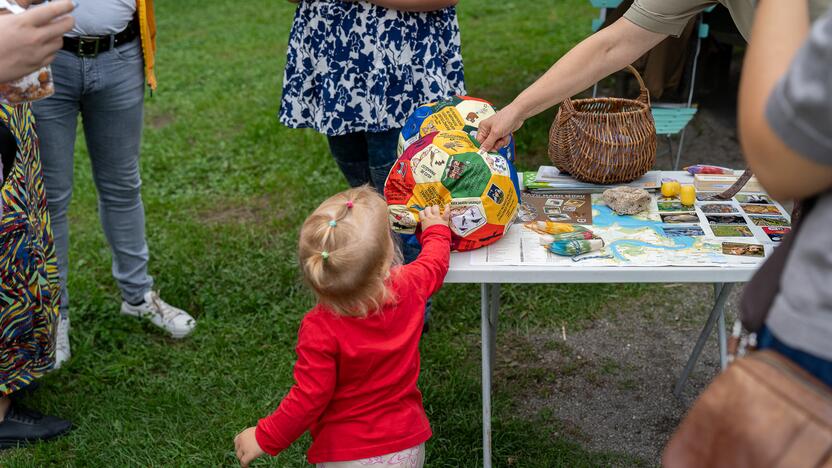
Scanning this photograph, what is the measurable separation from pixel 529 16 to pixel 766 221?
6.30 m

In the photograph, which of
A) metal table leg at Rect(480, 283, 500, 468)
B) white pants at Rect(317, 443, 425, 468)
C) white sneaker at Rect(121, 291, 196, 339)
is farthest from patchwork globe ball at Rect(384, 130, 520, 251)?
white sneaker at Rect(121, 291, 196, 339)

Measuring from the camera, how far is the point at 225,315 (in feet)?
11.1

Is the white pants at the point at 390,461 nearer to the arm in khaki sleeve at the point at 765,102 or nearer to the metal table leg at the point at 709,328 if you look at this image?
the metal table leg at the point at 709,328

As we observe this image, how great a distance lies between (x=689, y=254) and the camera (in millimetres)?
1876

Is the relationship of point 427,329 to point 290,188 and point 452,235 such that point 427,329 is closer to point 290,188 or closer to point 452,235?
point 452,235

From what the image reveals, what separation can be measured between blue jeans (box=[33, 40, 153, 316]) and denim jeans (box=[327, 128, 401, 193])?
0.73m

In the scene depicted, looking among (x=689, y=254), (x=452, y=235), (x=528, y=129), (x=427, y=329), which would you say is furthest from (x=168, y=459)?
(x=528, y=129)

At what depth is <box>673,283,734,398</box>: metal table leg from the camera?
2.34 m

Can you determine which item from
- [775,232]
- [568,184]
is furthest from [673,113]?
[775,232]

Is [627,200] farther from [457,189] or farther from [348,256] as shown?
[348,256]

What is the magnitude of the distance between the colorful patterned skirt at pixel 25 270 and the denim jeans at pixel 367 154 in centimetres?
99

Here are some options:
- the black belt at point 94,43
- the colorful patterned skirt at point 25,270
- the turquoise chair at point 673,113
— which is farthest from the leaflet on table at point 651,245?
the turquoise chair at point 673,113

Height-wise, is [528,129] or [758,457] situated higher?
[758,457]

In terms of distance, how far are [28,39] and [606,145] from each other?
1544 mm
